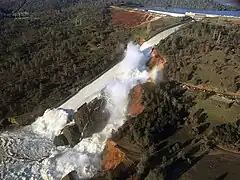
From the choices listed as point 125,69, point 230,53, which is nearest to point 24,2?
point 125,69

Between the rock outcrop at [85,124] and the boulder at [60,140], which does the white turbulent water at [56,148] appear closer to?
the boulder at [60,140]

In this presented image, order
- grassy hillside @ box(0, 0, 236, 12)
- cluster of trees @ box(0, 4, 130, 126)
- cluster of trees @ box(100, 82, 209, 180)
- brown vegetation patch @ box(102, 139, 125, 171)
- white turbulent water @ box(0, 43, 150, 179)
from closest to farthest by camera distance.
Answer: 1. cluster of trees @ box(100, 82, 209, 180)
2. brown vegetation patch @ box(102, 139, 125, 171)
3. white turbulent water @ box(0, 43, 150, 179)
4. cluster of trees @ box(0, 4, 130, 126)
5. grassy hillside @ box(0, 0, 236, 12)

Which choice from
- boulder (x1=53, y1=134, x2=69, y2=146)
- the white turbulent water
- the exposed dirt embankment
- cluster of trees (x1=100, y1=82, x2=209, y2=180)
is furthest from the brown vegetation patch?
the exposed dirt embankment

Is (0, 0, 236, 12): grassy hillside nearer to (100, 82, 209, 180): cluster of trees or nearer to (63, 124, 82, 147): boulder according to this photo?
(100, 82, 209, 180): cluster of trees

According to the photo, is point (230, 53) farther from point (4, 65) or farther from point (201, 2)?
point (201, 2)

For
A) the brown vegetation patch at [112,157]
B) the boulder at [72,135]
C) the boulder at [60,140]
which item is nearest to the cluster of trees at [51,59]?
the boulder at [72,135]

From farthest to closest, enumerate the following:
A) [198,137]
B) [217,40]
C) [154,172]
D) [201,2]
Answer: [201,2] → [217,40] → [198,137] → [154,172]
